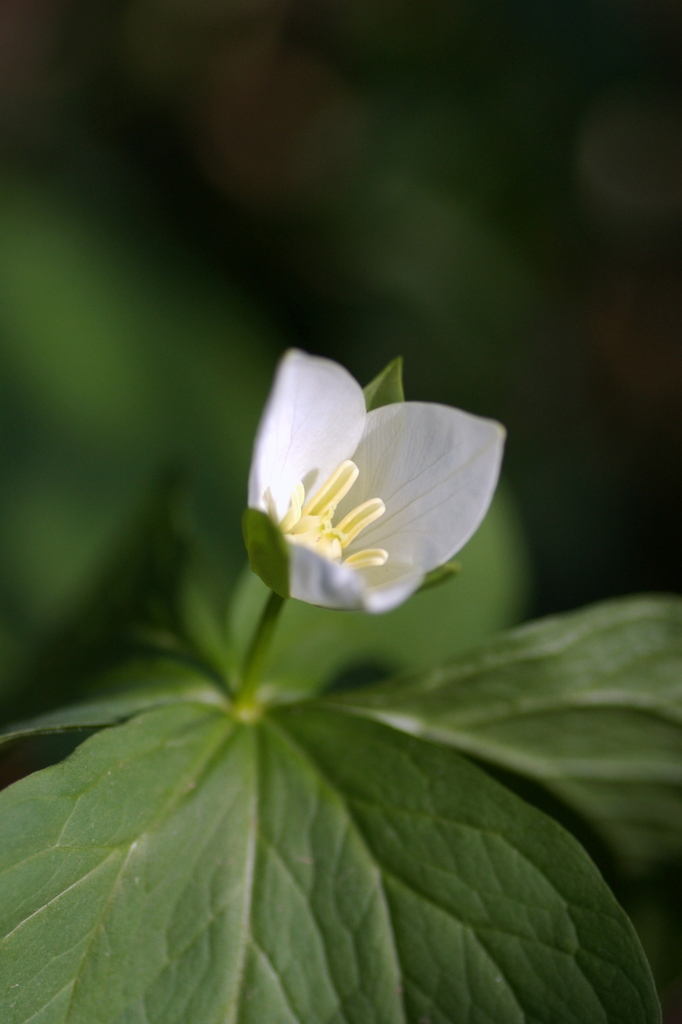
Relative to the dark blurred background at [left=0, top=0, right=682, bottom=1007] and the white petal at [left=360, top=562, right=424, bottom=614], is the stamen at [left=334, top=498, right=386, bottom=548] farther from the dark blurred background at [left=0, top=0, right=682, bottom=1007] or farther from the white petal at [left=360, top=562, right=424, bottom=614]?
the dark blurred background at [left=0, top=0, right=682, bottom=1007]

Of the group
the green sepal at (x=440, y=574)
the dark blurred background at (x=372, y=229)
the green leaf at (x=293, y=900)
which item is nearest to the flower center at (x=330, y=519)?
the green sepal at (x=440, y=574)

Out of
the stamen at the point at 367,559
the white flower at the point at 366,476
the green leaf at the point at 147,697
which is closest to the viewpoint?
the white flower at the point at 366,476

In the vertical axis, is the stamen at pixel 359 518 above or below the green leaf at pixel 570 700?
above

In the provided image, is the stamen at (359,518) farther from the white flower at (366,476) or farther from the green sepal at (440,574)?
the green sepal at (440,574)

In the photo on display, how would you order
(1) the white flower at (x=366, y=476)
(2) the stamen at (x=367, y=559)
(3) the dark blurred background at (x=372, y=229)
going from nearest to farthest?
1. (1) the white flower at (x=366, y=476)
2. (2) the stamen at (x=367, y=559)
3. (3) the dark blurred background at (x=372, y=229)

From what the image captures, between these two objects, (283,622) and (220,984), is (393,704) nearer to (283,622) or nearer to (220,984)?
(283,622)

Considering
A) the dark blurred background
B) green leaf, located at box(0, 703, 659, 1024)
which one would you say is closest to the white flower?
green leaf, located at box(0, 703, 659, 1024)

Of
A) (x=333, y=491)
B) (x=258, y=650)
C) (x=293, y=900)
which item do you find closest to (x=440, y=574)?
(x=333, y=491)

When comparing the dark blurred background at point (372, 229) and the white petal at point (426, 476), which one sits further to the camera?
the dark blurred background at point (372, 229)
